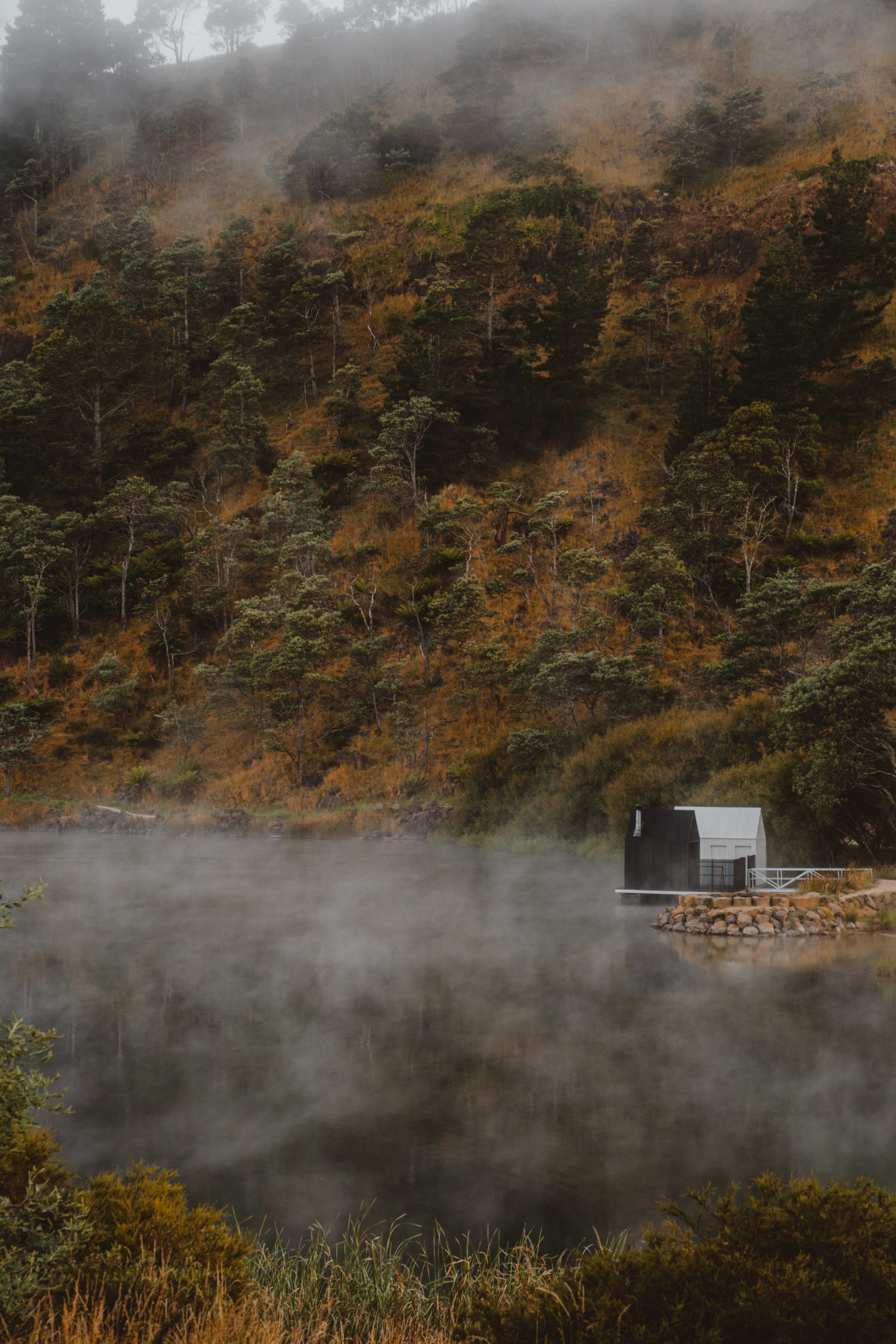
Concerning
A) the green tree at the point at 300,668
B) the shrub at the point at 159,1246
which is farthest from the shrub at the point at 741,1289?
the green tree at the point at 300,668

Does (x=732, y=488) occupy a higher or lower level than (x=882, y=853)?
higher

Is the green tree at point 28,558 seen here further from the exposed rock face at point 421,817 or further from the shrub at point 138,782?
the exposed rock face at point 421,817

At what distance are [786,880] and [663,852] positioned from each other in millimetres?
3358

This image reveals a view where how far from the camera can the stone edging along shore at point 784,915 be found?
66.6 ft

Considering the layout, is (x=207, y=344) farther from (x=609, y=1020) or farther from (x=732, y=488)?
(x=609, y=1020)

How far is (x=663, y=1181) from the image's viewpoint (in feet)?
30.5

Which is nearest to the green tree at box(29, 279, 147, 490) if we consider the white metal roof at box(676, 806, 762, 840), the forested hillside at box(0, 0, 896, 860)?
the forested hillside at box(0, 0, 896, 860)

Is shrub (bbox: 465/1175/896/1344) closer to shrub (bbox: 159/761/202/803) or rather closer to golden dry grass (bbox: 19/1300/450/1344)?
golden dry grass (bbox: 19/1300/450/1344)

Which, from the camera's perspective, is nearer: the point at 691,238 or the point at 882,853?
the point at 882,853

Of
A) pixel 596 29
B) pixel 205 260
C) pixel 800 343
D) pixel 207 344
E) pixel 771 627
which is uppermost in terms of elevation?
pixel 596 29

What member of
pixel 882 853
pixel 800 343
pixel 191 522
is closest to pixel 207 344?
pixel 191 522

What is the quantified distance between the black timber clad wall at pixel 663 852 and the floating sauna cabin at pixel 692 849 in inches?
0.7

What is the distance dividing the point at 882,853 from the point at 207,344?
5650 cm

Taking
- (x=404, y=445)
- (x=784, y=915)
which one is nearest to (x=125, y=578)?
(x=404, y=445)
